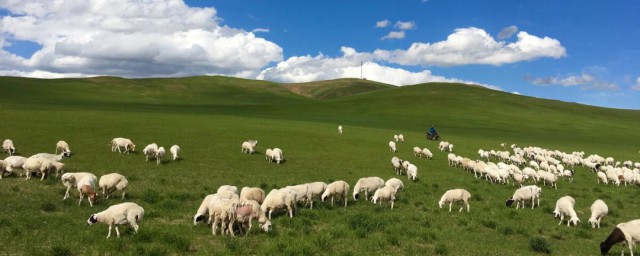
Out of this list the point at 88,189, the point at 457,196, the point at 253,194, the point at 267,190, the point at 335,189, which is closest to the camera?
the point at 88,189

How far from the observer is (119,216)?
1349cm

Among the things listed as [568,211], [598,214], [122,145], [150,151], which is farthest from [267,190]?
[122,145]

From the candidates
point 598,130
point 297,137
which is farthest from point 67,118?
point 598,130

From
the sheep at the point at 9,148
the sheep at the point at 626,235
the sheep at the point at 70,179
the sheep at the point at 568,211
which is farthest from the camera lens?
the sheep at the point at 9,148

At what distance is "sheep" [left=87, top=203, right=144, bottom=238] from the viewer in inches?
528

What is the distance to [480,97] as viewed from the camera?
140m

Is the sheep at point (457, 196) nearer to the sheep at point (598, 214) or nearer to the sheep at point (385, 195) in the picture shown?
the sheep at point (385, 195)

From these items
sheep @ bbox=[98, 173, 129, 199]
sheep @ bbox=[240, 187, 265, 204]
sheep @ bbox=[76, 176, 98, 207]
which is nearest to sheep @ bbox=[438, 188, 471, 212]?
sheep @ bbox=[240, 187, 265, 204]

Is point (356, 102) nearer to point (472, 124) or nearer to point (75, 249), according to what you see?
point (472, 124)

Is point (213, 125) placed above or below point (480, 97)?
below

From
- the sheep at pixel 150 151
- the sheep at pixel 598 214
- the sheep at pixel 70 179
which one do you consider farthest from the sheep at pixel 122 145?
the sheep at pixel 598 214

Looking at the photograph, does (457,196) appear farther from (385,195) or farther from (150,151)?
(150,151)

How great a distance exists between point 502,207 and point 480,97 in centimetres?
12784

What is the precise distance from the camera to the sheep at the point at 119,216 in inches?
528
